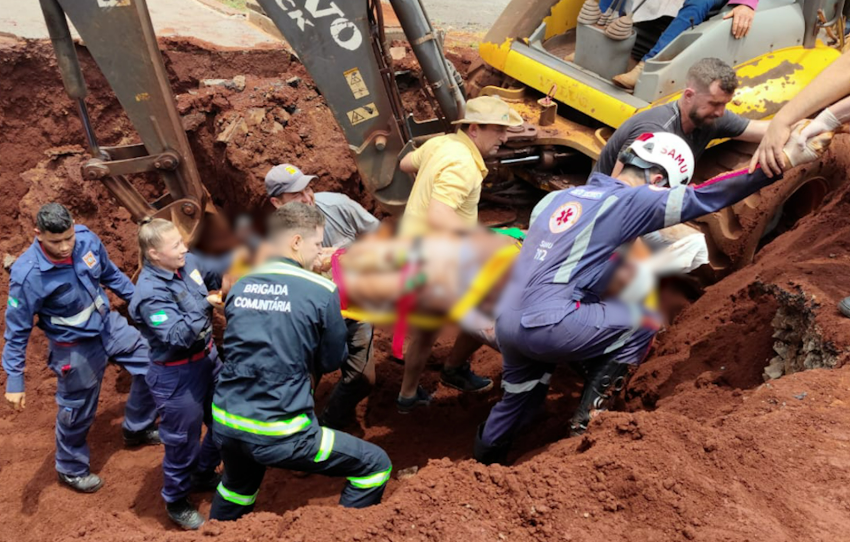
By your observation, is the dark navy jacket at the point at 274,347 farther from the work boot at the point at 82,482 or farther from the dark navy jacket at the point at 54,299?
the work boot at the point at 82,482

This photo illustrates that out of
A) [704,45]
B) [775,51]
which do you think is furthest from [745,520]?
[775,51]

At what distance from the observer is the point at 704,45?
15.3 feet

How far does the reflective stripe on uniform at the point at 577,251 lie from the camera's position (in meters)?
3.10

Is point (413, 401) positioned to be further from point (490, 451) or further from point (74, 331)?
point (74, 331)

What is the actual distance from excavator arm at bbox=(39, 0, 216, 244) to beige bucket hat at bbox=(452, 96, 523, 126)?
6.52 feet

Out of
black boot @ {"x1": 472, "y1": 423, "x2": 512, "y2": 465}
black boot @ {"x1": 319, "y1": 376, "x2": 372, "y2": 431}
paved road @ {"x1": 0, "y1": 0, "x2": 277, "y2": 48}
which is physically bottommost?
black boot @ {"x1": 319, "y1": 376, "x2": 372, "y2": 431}

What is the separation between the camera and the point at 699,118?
416 centimetres

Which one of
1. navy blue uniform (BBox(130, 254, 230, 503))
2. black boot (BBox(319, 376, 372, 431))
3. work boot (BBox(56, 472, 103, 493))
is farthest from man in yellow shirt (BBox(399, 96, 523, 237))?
work boot (BBox(56, 472, 103, 493))

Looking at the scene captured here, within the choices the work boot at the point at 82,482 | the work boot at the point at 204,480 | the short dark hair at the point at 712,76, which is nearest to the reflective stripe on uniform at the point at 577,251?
the short dark hair at the point at 712,76

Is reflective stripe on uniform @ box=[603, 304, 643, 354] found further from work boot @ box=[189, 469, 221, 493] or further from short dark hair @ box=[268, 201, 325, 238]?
work boot @ box=[189, 469, 221, 493]

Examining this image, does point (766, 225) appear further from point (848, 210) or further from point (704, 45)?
point (704, 45)

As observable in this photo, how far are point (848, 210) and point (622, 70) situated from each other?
1778mm

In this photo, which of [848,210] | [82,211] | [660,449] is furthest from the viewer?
[82,211]

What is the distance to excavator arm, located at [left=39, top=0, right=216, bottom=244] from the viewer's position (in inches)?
161
